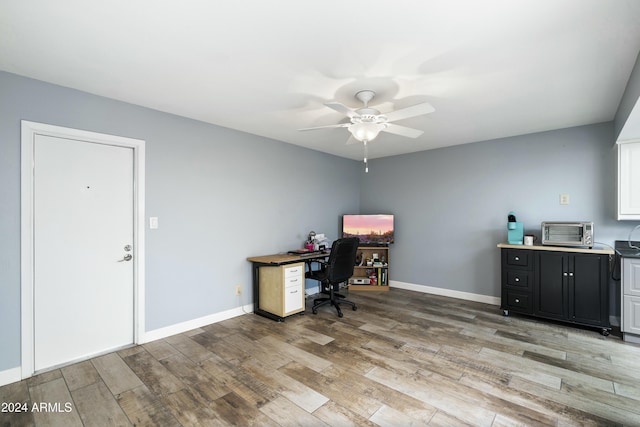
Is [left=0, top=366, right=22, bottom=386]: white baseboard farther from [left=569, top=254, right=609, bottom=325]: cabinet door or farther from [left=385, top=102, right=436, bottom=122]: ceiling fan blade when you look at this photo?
[left=569, top=254, right=609, bottom=325]: cabinet door

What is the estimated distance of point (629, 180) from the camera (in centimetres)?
313

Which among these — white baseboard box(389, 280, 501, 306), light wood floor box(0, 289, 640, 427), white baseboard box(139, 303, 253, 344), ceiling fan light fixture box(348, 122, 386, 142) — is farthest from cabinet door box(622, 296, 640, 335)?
white baseboard box(139, 303, 253, 344)

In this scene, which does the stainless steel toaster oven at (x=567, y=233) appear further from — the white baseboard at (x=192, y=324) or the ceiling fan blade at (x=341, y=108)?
the white baseboard at (x=192, y=324)

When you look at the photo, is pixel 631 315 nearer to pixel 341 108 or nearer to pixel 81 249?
pixel 341 108

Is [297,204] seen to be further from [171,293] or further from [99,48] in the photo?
[99,48]

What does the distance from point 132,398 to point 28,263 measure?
4.65 ft

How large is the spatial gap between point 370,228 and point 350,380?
3.15m

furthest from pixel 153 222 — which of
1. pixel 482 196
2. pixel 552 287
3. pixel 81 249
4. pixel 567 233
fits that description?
pixel 567 233

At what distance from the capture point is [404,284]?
5.25 metres

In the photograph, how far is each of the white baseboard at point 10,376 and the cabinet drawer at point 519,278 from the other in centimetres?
507

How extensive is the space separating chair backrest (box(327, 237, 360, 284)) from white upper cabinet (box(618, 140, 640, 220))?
2.94 meters

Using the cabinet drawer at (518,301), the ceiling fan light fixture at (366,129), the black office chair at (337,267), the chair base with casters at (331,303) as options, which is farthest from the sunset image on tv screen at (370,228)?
the ceiling fan light fixture at (366,129)

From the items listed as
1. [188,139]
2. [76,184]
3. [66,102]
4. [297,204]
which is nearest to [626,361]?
[297,204]

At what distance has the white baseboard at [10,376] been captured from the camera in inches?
89.7
